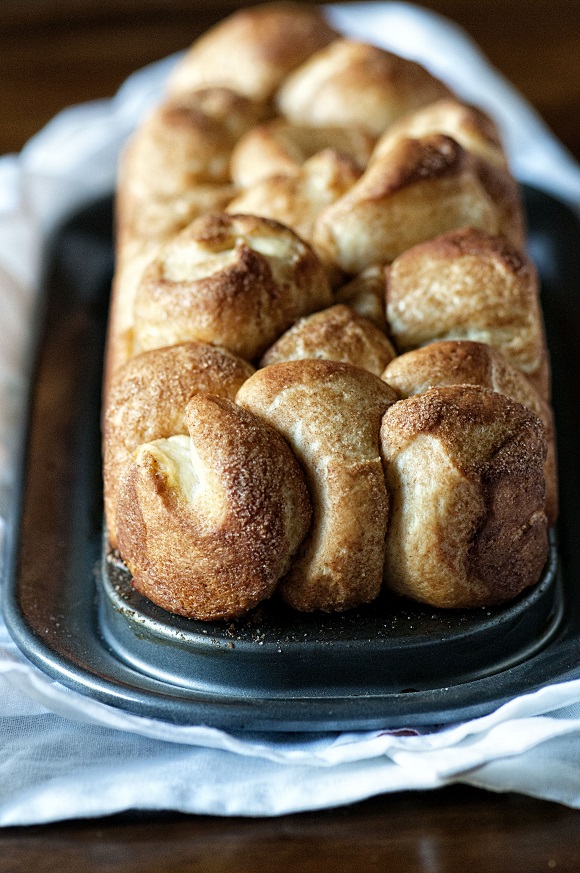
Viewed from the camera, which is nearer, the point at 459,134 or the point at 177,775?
the point at 177,775

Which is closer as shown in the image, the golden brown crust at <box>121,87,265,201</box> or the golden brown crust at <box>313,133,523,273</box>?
the golden brown crust at <box>313,133,523,273</box>

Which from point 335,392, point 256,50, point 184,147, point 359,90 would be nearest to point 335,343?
point 335,392

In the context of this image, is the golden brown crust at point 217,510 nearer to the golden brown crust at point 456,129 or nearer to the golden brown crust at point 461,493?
the golden brown crust at point 461,493

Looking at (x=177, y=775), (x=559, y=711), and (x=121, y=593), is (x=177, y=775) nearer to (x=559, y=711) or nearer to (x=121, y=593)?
(x=121, y=593)

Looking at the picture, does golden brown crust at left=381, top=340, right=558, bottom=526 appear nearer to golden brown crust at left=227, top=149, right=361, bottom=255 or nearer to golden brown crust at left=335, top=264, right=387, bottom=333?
golden brown crust at left=335, top=264, right=387, bottom=333

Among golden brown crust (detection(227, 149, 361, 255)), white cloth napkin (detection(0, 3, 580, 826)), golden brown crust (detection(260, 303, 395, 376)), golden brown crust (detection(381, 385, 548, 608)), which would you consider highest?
golden brown crust (detection(227, 149, 361, 255))

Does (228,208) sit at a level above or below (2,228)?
above

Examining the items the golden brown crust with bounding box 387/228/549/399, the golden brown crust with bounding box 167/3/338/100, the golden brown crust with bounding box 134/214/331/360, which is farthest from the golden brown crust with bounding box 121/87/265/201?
the golden brown crust with bounding box 387/228/549/399

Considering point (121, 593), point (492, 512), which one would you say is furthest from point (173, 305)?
point (492, 512)
